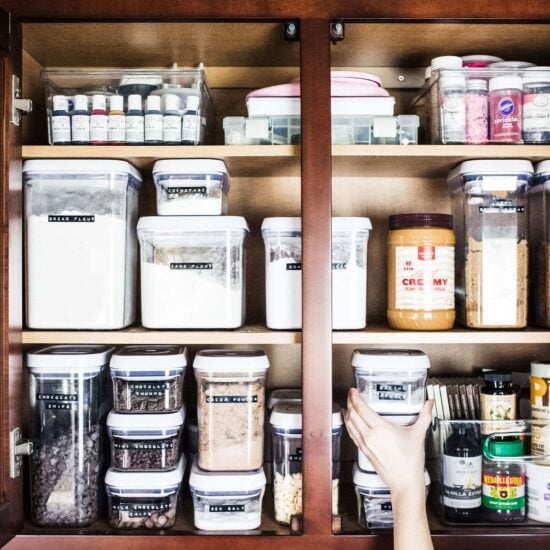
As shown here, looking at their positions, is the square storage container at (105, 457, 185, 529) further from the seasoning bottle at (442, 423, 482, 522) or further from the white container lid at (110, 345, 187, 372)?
the seasoning bottle at (442, 423, 482, 522)

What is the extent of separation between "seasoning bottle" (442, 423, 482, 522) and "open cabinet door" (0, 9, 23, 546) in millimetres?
940

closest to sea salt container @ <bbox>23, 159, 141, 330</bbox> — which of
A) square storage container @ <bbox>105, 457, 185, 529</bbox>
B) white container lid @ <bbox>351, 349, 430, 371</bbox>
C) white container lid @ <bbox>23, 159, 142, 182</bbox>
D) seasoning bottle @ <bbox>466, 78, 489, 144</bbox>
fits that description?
white container lid @ <bbox>23, 159, 142, 182</bbox>

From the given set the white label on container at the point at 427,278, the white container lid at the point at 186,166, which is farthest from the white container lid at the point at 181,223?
the white label on container at the point at 427,278

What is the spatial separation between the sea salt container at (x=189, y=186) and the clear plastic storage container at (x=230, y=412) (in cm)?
35

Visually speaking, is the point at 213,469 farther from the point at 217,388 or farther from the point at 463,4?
the point at 463,4

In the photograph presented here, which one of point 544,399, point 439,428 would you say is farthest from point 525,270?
point 439,428

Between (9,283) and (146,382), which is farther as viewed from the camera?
(146,382)

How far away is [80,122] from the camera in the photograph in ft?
4.17

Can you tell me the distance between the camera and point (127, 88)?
131 centimetres

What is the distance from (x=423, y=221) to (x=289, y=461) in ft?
2.07

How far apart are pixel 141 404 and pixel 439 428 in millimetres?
689

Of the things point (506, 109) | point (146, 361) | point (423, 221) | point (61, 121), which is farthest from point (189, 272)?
point (506, 109)

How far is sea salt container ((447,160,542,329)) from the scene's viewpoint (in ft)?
4.25

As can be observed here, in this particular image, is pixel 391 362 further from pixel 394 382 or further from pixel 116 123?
pixel 116 123
